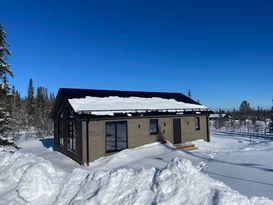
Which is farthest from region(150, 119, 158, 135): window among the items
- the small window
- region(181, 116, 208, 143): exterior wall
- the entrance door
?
the small window

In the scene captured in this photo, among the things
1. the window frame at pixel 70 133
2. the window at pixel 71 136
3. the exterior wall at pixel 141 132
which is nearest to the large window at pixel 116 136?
the exterior wall at pixel 141 132

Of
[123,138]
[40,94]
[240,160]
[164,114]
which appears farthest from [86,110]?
[40,94]

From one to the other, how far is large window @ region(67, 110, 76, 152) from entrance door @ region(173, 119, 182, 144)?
287 inches

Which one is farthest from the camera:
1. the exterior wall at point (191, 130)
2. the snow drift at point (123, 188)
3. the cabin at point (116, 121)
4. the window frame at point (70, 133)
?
the exterior wall at point (191, 130)

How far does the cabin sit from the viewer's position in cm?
1352

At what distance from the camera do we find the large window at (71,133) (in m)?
14.7

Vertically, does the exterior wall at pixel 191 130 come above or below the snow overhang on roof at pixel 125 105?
below

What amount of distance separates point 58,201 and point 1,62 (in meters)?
12.8

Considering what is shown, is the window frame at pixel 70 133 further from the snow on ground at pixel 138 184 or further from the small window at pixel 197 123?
the small window at pixel 197 123

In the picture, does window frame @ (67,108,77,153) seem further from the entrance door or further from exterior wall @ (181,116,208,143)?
exterior wall @ (181,116,208,143)

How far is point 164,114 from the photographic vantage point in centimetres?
1669

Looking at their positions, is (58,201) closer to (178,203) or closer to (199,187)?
(178,203)

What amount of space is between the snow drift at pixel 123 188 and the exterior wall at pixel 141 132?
5903 millimetres

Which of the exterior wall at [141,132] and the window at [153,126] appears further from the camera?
the window at [153,126]
